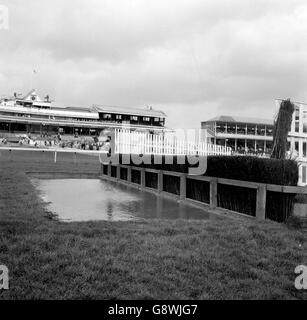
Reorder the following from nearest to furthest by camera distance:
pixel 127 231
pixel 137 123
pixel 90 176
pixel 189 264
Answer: pixel 189 264, pixel 127 231, pixel 90 176, pixel 137 123

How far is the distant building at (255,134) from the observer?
828 centimetres

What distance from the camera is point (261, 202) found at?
747cm

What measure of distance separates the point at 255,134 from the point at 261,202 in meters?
63.3

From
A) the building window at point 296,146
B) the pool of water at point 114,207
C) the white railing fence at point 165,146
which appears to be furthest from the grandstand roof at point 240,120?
the building window at point 296,146

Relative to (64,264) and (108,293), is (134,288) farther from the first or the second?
(64,264)

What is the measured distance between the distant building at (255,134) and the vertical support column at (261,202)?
1.14 m

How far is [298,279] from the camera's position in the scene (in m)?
4.42

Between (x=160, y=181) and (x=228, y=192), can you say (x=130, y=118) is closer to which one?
(x=160, y=181)

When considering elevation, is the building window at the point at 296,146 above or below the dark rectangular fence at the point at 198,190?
above

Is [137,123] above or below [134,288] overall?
above

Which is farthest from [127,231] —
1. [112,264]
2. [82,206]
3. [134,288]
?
[82,206]

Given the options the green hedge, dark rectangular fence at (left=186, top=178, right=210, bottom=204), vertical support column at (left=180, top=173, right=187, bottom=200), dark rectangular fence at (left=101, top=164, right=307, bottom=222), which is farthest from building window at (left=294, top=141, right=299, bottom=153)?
vertical support column at (left=180, top=173, right=187, bottom=200)

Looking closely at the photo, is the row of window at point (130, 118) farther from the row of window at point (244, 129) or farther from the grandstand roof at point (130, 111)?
the row of window at point (244, 129)
